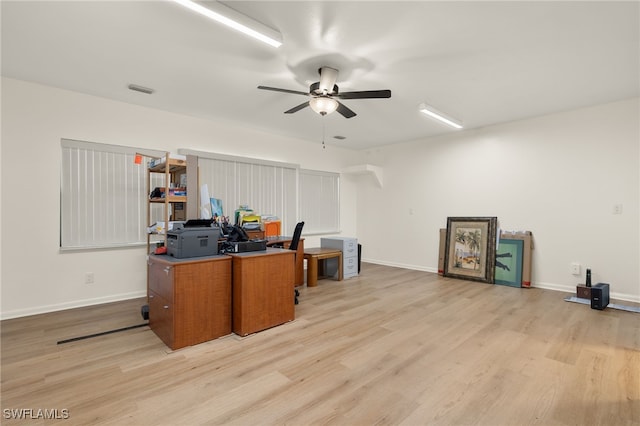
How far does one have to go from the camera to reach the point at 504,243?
4.95m

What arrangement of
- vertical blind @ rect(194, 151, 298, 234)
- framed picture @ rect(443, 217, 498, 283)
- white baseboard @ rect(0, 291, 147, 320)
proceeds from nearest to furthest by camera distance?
1. white baseboard @ rect(0, 291, 147, 320)
2. vertical blind @ rect(194, 151, 298, 234)
3. framed picture @ rect(443, 217, 498, 283)

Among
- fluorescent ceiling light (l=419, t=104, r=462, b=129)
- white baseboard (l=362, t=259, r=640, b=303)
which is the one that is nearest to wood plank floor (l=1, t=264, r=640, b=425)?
white baseboard (l=362, t=259, r=640, b=303)

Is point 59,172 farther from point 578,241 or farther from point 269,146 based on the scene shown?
point 578,241

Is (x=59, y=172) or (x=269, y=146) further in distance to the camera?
(x=269, y=146)

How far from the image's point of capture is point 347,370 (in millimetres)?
2246

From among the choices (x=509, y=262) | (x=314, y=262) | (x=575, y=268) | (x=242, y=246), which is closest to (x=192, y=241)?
(x=242, y=246)

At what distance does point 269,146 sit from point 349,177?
2.36 meters

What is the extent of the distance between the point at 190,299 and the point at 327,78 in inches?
98.6

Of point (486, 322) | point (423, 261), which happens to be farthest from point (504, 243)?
point (486, 322)

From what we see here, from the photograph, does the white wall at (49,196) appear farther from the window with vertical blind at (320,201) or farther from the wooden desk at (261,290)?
the window with vertical blind at (320,201)

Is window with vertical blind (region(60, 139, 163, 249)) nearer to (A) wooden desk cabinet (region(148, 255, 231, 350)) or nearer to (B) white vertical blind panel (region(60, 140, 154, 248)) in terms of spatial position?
(B) white vertical blind panel (region(60, 140, 154, 248))

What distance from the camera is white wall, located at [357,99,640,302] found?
4016 mm

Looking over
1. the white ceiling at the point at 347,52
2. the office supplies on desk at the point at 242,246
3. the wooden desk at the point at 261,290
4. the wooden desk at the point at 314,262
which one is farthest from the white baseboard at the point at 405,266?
the office supplies on desk at the point at 242,246

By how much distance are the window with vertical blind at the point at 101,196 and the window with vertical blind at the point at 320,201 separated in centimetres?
291
